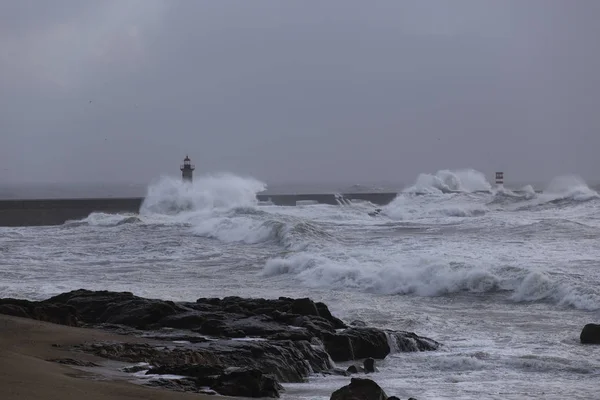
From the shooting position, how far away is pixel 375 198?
55750 mm

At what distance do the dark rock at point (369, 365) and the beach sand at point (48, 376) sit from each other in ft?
8.94

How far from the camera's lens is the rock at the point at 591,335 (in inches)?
420

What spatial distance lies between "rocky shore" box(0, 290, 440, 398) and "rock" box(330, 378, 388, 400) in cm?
84

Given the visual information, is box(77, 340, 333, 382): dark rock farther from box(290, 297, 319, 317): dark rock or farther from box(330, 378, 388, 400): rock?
box(290, 297, 319, 317): dark rock

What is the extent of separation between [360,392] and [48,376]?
2.23 meters

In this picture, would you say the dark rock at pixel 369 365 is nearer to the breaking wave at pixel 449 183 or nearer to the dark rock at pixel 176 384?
the dark rock at pixel 176 384

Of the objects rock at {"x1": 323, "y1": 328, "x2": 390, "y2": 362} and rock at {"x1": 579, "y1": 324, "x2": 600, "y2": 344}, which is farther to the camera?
rock at {"x1": 579, "y1": 324, "x2": 600, "y2": 344}

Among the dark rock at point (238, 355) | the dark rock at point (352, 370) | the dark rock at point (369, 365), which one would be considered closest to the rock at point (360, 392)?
the dark rock at point (238, 355)

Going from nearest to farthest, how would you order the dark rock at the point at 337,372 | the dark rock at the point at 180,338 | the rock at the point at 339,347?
the dark rock at the point at 337,372
the dark rock at the point at 180,338
the rock at the point at 339,347

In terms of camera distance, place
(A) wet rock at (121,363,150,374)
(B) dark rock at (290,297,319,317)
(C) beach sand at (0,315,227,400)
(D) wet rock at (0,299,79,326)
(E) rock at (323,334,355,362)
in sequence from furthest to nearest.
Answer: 1. (B) dark rock at (290,297,319,317)
2. (D) wet rock at (0,299,79,326)
3. (E) rock at (323,334,355,362)
4. (A) wet rock at (121,363,150,374)
5. (C) beach sand at (0,315,227,400)

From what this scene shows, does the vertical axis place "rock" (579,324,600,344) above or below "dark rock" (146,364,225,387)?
below

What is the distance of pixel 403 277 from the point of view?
16750 millimetres

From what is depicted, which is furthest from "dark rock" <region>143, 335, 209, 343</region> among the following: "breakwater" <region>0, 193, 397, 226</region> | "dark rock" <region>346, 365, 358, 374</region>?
"breakwater" <region>0, 193, 397, 226</region>

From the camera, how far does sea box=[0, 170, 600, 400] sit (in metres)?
9.22
